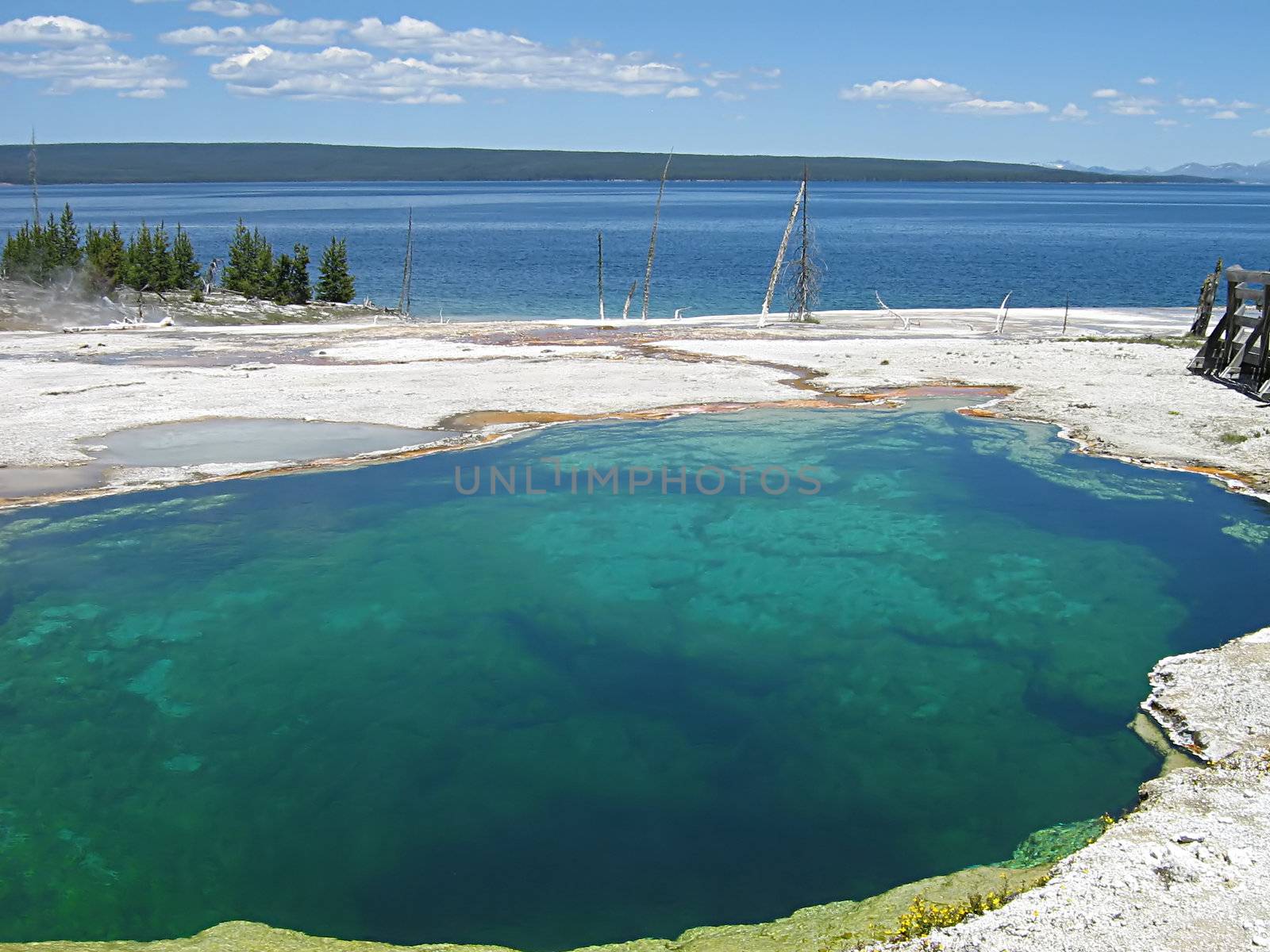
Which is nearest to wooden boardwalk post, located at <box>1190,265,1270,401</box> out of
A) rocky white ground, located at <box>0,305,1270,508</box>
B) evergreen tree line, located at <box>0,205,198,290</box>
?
rocky white ground, located at <box>0,305,1270,508</box>

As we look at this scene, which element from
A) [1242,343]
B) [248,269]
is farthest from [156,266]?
[1242,343]

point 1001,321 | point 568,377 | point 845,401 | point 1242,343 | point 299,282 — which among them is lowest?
point 568,377

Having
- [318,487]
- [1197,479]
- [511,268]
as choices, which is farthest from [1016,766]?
[511,268]

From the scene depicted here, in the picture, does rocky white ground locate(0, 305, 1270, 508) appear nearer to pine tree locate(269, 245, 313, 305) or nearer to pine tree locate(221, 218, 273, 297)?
pine tree locate(221, 218, 273, 297)

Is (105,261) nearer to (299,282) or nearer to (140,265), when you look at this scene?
(140,265)

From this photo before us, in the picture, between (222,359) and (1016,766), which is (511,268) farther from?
(1016,766)
